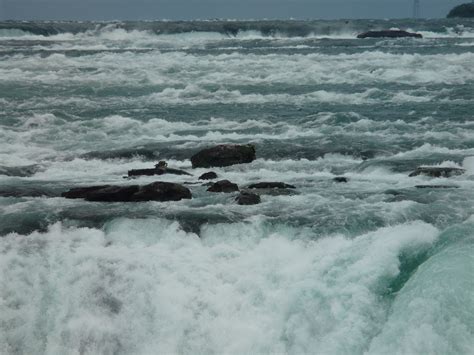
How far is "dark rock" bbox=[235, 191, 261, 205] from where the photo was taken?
1304 centimetres

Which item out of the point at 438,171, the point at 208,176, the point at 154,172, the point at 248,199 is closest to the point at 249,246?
the point at 248,199

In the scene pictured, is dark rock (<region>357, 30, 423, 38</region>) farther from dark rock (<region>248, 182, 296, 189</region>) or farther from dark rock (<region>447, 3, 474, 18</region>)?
dark rock (<region>447, 3, 474, 18</region>)

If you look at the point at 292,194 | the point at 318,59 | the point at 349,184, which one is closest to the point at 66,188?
the point at 292,194

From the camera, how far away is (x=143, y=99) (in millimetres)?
29203

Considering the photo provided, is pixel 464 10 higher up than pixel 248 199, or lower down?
lower down

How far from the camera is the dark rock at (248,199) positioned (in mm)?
13039

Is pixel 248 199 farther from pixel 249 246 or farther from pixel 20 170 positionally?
pixel 20 170

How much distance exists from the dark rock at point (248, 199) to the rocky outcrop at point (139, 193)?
3.44 ft

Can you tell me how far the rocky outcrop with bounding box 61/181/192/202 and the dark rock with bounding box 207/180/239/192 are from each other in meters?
0.61

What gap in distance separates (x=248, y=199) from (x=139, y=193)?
1976mm

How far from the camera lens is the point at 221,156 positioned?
17312 millimetres

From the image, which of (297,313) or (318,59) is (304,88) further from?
(297,313)

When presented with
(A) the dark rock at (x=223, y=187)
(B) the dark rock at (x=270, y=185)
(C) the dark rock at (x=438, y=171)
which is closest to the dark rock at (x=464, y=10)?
(C) the dark rock at (x=438, y=171)

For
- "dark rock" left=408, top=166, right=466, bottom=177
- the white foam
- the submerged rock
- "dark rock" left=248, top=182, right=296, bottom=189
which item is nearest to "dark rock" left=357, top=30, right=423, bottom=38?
"dark rock" left=408, top=166, right=466, bottom=177
